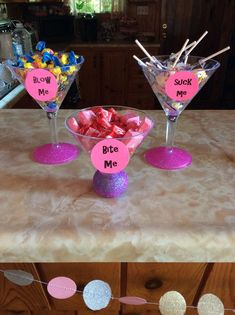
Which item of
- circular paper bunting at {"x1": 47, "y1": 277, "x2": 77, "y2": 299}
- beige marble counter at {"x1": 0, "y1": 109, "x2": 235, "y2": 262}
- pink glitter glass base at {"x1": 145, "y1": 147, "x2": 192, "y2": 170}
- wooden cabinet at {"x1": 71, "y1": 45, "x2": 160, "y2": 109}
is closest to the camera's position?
beige marble counter at {"x1": 0, "y1": 109, "x2": 235, "y2": 262}

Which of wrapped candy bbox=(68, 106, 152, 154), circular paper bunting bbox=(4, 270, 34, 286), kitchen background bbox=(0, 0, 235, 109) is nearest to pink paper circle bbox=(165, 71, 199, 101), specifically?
wrapped candy bbox=(68, 106, 152, 154)

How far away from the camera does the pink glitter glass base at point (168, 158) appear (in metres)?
0.81

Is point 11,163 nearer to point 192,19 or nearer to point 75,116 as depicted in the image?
point 75,116

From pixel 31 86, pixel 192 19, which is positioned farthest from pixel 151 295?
pixel 192 19

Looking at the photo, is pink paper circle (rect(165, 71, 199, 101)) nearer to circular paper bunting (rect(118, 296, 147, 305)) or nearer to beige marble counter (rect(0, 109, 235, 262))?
beige marble counter (rect(0, 109, 235, 262))

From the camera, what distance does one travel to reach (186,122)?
1090 mm

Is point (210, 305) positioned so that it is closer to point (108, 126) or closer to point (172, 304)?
point (172, 304)

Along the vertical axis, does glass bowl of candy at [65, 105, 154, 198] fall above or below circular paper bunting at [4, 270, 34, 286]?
above

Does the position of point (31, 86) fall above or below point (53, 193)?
above

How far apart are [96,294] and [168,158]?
377 millimetres

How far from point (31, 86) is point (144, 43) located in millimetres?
2947

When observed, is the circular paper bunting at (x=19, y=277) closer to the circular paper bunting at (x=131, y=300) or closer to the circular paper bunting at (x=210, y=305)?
the circular paper bunting at (x=131, y=300)

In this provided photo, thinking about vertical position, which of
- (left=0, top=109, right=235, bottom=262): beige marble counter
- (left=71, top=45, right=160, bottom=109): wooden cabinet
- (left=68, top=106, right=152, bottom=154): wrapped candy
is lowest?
(left=71, top=45, right=160, bottom=109): wooden cabinet

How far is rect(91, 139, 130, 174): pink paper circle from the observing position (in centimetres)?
62
